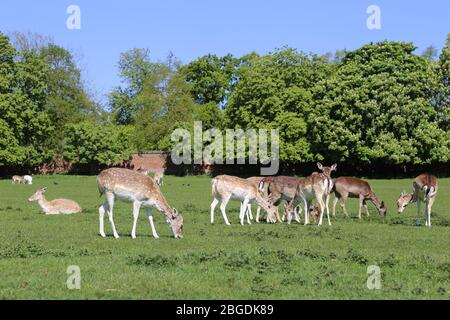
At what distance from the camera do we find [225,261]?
40.7 ft

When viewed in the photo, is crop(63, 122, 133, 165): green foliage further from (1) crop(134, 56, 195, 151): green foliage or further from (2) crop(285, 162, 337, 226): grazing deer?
(2) crop(285, 162, 337, 226): grazing deer

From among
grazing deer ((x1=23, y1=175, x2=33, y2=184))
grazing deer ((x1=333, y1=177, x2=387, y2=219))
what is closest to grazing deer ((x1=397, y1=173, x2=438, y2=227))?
grazing deer ((x1=333, y1=177, x2=387, y2=219))

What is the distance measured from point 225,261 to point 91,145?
188 ft

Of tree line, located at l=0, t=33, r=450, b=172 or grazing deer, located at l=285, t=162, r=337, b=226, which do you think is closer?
grazing deer, located at l=285, t=162, r=337, b=226

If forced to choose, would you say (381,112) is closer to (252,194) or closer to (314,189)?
(314,189)

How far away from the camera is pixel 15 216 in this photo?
22.9m

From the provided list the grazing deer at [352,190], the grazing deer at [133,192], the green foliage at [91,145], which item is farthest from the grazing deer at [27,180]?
the grazing deer at [133,192]

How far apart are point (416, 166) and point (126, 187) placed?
45939 mm

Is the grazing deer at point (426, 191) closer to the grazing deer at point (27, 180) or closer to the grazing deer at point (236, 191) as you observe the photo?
the grazing deer at point (236, 191)

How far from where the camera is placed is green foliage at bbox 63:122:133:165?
6825 cm

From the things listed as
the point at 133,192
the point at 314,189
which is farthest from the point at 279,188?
the point at 133,192

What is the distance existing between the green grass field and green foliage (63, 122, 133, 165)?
47737mm

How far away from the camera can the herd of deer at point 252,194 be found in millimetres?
16891
